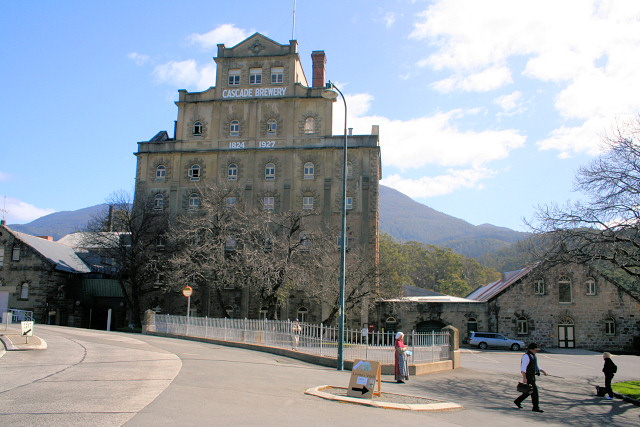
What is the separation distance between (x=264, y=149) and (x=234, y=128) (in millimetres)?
3716

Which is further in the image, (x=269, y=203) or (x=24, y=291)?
(x=269, y=203)

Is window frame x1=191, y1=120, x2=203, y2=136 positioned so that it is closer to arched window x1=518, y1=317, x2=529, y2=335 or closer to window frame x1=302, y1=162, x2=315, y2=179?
window frame x1=302, y1=162, x2=315, y2=179

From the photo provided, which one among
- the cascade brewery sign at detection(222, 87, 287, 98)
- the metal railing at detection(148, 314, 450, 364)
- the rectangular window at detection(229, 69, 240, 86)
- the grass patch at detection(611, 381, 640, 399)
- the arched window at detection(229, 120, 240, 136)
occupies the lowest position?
the grass patch at detection(611, 381, 640, 399)

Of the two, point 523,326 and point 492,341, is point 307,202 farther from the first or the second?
point 523,326

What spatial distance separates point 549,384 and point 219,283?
75.3ft

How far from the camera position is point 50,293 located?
4388 cm

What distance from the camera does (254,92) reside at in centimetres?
4712

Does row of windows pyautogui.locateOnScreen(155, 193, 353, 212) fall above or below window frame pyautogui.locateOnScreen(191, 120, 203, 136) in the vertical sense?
below

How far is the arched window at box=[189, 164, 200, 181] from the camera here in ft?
153

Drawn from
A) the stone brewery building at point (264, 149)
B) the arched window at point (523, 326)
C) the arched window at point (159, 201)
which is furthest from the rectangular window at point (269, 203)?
the arched window at point (523, 326)

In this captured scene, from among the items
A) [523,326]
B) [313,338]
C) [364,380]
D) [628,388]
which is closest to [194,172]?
[313,338]

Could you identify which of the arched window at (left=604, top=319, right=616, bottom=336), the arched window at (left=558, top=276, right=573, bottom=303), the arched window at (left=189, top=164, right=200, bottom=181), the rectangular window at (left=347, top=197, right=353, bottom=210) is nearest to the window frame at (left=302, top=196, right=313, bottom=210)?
the rectangular window at (left=347, top=197, right=353, bottom=210)

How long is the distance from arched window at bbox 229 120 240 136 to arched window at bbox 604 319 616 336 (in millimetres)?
35032

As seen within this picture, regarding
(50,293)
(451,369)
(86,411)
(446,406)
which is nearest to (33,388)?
(86,411)
